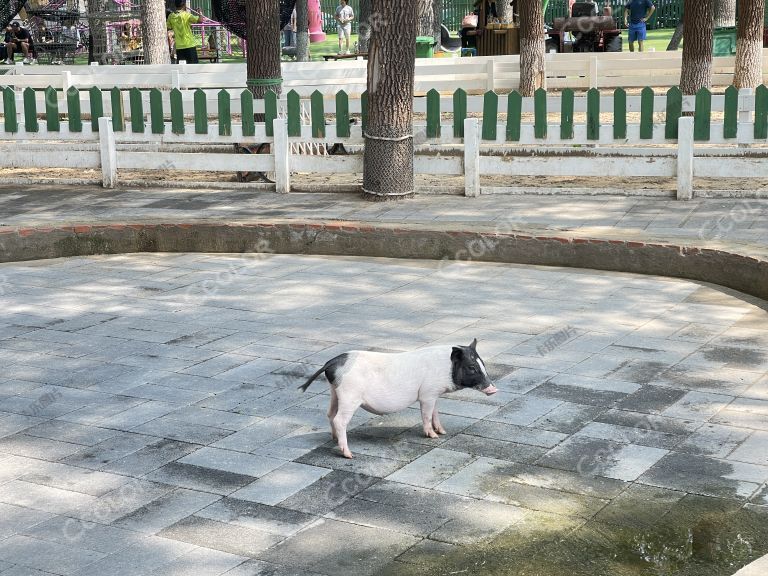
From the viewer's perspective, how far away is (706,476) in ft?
18.7

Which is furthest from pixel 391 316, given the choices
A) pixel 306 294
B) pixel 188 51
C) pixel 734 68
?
pixel 188 51

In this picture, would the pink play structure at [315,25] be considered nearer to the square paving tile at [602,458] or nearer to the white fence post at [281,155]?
the white fence post at [281,155]

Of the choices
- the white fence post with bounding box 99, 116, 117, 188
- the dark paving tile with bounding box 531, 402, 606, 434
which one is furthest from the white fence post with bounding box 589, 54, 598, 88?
the dark paving tile with bounding box 531, 402, 606, 434

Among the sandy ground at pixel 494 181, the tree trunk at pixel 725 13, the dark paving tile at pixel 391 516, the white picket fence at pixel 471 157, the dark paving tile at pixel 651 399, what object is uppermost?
the tree trunk at pixel 725 13

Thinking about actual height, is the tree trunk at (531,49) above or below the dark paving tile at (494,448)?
above

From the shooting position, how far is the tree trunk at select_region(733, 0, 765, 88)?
71.0 ft

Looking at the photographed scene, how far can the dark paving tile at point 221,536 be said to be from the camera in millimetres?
4957

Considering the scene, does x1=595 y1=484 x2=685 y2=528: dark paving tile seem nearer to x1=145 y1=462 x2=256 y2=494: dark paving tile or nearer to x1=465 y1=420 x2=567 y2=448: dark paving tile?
x1=465 y1=420 x2=567 y2=448: dark paving tile

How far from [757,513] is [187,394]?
11.5 feet

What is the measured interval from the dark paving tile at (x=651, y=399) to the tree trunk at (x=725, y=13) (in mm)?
26531

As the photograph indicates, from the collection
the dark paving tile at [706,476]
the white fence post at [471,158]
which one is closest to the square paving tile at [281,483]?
the dark paving tile at [706,476]

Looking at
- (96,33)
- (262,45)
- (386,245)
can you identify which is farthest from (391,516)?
(96,33)

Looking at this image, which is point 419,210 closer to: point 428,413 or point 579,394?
point 579,394

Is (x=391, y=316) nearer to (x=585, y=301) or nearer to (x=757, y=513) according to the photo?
(x=585, y=301)
